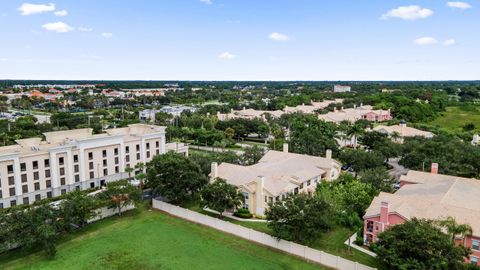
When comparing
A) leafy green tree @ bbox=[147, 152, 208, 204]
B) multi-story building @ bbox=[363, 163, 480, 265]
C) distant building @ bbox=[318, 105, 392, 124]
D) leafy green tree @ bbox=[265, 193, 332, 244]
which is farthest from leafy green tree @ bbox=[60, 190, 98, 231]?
distant building @ bbox=[318, 105, 392, 124]

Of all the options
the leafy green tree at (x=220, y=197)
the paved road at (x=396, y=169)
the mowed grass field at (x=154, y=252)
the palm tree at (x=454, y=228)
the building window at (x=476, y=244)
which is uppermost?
the palm tree at (x=454, y=228)

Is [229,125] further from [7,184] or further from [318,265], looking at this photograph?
[318,265]

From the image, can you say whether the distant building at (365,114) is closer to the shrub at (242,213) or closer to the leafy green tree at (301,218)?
the shrub at (242,213)

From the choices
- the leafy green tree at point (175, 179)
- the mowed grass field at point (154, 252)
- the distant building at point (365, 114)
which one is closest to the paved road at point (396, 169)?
the leafy green tree at point (175, 179)

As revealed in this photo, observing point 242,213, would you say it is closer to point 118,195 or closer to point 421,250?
point 118,195

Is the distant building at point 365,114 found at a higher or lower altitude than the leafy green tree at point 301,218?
higher

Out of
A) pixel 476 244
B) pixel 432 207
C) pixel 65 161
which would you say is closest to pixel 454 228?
pixel 476 244

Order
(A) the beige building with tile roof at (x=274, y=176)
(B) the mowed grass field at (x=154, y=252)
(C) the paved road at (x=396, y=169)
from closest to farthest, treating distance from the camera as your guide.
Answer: (B) the mowed grass field at (x=154, y=252)
(A) the beige building with tile roof at (x=274, y=176)
(C) the paved road at (x=396, y=169)

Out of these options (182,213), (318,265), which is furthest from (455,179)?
(182,213)
